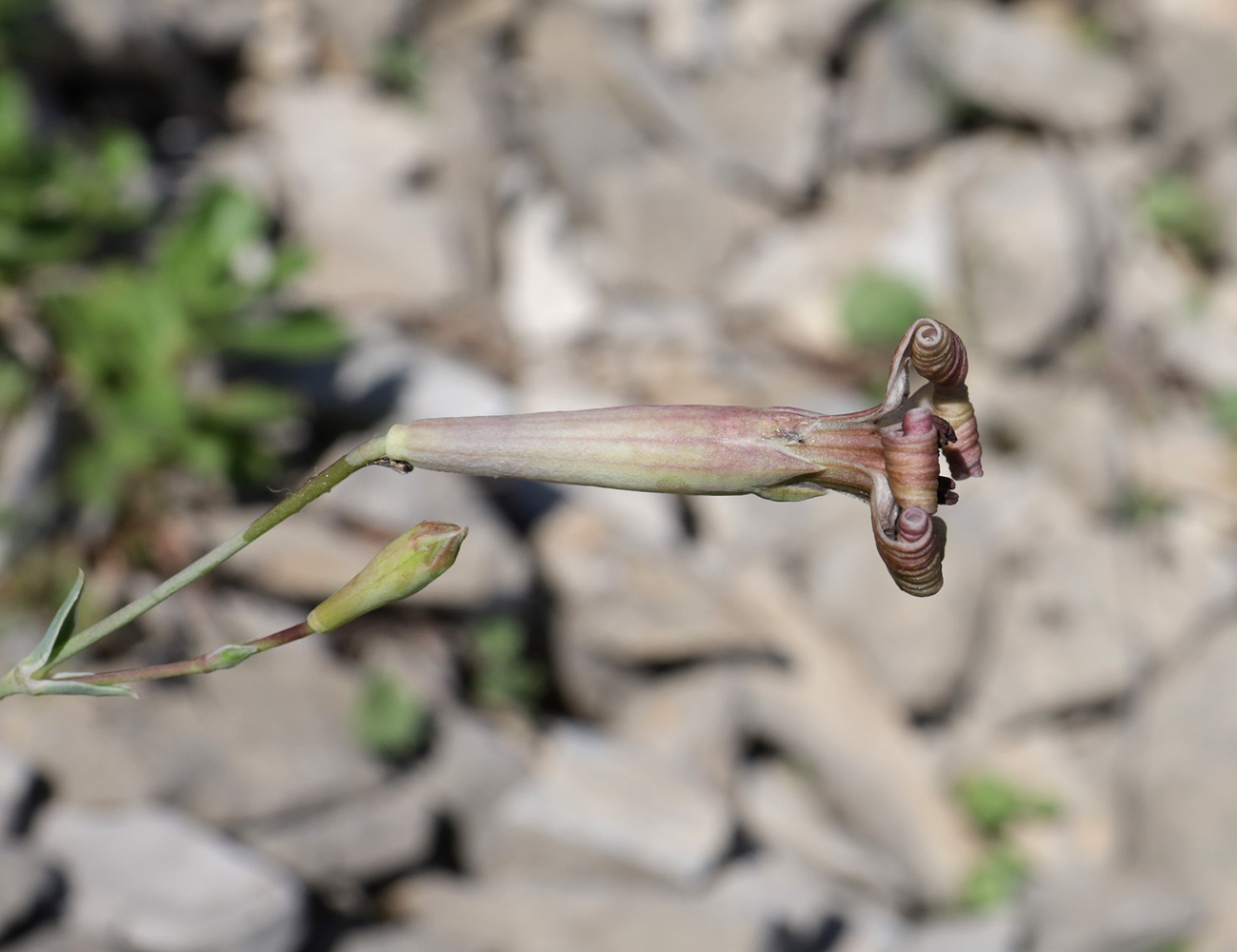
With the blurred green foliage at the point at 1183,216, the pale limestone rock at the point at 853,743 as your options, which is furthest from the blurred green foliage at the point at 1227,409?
the pale limestone rock at the point at 853,743

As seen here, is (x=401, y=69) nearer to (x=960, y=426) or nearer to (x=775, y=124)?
(x=775, y=124)

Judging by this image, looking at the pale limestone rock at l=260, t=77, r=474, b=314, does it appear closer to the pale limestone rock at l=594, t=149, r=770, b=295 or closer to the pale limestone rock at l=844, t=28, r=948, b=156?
the pale limestone rock at l=594, t=149, r=770, b=295

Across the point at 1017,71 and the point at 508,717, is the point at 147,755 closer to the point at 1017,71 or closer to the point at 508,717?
the point at 508,717

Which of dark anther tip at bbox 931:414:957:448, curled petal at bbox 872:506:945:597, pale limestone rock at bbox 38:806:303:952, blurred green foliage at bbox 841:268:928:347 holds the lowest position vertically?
curled petal at bbox 872:506:945:597

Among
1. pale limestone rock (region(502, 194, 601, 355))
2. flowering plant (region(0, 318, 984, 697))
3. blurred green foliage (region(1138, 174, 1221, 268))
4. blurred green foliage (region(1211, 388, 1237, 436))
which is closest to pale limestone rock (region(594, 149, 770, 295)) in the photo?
pale limestone rock (region(502, 194, 601, 355))

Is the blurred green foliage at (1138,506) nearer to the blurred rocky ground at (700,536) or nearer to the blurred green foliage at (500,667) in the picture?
the blurred rocky ground at (700,536)

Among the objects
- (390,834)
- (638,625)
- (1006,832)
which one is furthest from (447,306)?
(1006,832)
